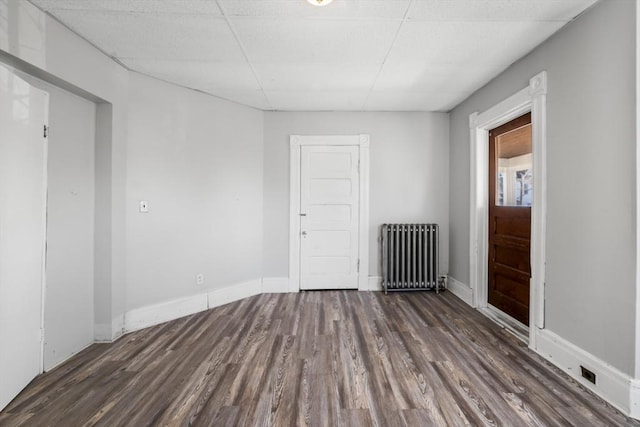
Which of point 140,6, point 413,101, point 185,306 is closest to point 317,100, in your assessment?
point 413,101

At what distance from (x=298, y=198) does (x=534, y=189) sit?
2.55m

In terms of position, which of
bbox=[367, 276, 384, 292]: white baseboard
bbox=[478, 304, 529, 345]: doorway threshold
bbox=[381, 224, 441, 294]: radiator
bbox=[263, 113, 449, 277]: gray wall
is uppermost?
bbox=[263, 113, 449, 277]: gray wall

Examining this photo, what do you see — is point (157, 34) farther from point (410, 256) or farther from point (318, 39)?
point (410, 256)

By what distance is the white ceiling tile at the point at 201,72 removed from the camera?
2.54 m

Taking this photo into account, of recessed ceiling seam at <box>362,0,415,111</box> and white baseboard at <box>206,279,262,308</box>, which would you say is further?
white baseboard at <box>206,279,262,308</box>

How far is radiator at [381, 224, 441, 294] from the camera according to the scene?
3.70m

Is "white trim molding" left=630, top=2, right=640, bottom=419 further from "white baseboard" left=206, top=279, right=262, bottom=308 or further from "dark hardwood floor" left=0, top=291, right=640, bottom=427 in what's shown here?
"white baseboard" left=206, top=279, right=262, bottom=308

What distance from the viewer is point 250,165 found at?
12.0 feet

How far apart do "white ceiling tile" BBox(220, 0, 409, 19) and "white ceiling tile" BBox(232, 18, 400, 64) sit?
2.3 inches

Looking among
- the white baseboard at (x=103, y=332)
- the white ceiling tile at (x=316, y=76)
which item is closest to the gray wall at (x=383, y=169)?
the white ceiling tile at (x=316, y=76)

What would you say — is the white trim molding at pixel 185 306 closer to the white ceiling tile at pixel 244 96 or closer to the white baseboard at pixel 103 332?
the white baseboard at pixel 103 332

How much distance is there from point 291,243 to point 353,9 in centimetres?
270


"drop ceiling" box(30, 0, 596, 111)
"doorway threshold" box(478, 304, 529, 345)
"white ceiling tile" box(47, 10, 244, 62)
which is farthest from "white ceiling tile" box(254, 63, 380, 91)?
"doorway threshold" box(478, 304, 529, 345)

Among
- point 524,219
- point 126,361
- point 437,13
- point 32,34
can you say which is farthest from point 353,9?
point 126,361
